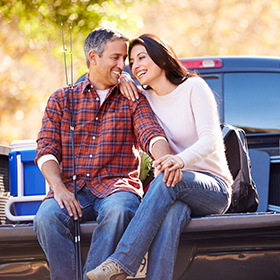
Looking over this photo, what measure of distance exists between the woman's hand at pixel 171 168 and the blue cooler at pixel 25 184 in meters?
0.94

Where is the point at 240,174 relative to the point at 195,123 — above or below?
below

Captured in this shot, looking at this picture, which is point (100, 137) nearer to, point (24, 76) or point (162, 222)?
point (162, 222)

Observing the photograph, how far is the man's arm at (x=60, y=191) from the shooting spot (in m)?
2.52

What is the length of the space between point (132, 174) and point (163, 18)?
1707 centimetres

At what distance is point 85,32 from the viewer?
1002 centimetres

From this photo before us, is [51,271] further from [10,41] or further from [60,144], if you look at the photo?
[10,41]

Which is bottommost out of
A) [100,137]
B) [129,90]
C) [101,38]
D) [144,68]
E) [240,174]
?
[240,174]

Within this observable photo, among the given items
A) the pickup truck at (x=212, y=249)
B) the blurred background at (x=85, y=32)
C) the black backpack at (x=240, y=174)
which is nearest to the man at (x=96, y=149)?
the pickup truck at (x=212, y=249)

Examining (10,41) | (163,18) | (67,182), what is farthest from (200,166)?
(163,18)

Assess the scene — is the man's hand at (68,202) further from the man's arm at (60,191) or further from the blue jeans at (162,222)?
the blue jeans at (162,222)

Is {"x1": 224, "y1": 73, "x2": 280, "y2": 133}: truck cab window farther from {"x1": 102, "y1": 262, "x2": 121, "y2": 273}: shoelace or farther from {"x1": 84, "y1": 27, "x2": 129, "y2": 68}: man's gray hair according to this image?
{"x1": 102, "y1": 262, "x2": 121, "y2": 273}: shoelace

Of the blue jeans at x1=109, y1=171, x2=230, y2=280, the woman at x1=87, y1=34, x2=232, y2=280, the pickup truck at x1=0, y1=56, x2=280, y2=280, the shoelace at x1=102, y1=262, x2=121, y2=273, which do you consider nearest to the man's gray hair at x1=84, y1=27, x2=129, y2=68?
the woman at x1=87, y1=34, x2=232, y2=280

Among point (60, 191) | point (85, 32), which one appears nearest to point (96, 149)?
point (60, 191)

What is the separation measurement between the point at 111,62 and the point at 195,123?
28.1 inches
